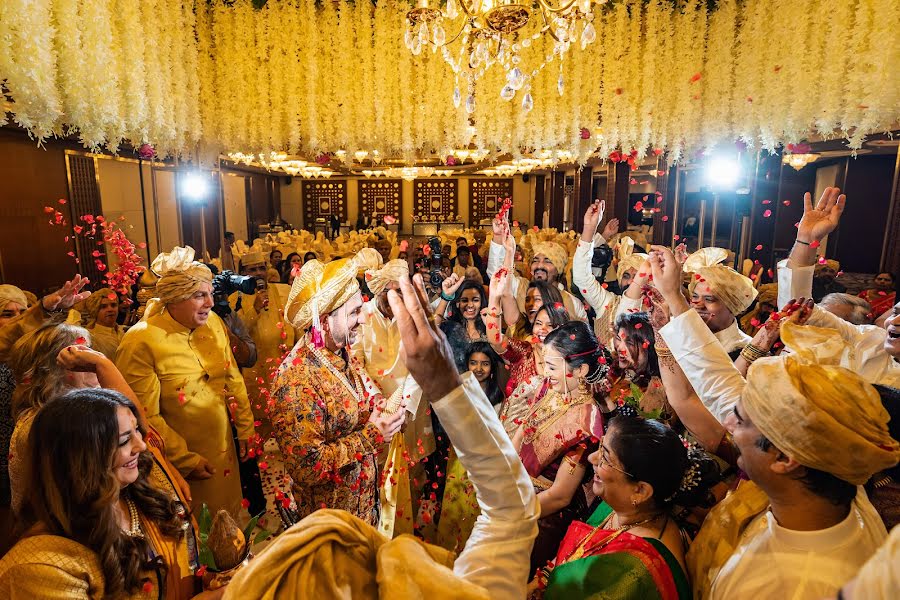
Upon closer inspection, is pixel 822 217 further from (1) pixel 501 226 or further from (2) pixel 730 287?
(1) pixel 501 226

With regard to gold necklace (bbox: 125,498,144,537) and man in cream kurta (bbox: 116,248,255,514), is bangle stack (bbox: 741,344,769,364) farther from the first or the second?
man in cream kurta (bbox: 116,248,255,514)

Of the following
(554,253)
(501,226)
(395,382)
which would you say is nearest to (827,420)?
(395,382)

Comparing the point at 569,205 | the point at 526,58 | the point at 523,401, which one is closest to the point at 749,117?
the point at 526,58

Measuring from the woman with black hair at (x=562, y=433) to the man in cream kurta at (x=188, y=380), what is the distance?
1.76 m

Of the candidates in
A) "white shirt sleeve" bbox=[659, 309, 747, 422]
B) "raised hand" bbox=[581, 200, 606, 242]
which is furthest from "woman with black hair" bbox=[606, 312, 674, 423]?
"raised hand" bbox=[581, 200, 606, 242]

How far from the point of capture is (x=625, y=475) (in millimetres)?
1539

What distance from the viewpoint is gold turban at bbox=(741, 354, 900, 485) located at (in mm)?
1062

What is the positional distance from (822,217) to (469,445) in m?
2.66

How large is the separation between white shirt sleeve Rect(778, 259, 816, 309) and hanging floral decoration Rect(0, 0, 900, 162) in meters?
2.14

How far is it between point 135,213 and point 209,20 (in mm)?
5190

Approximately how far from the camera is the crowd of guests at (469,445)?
3.18 ft

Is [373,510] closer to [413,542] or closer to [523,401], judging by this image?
[523,401]

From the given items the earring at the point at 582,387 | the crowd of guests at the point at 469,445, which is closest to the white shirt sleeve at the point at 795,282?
the crowd of guests at the point at 469,445

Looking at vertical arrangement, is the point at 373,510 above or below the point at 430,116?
below
